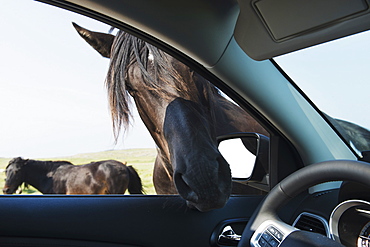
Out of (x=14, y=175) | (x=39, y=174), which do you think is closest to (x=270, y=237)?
(x=14, y=175)

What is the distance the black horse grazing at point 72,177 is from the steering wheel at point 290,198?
4.91 feet

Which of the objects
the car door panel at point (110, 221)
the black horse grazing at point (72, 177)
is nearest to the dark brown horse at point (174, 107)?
the car door panel at point (110, 221)

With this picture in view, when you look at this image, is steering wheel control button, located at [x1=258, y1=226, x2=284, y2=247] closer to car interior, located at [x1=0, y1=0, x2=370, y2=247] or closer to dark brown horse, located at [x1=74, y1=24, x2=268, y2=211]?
car interior, located at [x1=0, y1=0, x2=370, y2=247]

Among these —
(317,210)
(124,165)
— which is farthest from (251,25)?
(124,165)

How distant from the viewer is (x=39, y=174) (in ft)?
9.59

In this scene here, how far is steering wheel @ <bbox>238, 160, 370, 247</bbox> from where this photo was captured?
2.71 ft

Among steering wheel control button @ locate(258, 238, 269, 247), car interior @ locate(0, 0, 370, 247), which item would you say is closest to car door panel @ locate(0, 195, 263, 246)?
car interior @ locate(0, 0, 370, 247)

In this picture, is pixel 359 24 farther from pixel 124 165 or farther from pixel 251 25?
pixel 124 165

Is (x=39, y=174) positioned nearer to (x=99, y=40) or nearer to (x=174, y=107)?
(x=99, y=40)

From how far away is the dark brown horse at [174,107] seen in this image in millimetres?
1330

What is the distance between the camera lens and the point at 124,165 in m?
2.85

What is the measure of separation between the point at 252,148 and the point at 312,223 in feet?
2.54

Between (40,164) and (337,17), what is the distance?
271 centimetres

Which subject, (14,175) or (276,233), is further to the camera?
(14,175)
